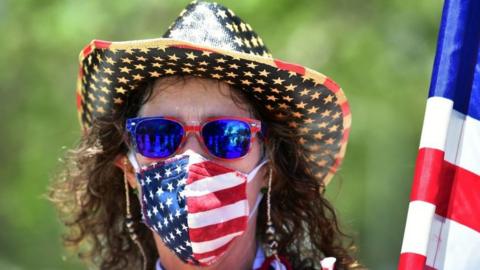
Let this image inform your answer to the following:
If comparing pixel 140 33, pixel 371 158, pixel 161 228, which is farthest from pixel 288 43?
pixel 161 228

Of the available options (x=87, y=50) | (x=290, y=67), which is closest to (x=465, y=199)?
(x=290, y=67)

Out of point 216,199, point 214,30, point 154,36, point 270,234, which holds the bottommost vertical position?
point 270,234

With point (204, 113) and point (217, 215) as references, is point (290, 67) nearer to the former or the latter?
point (204, 113)

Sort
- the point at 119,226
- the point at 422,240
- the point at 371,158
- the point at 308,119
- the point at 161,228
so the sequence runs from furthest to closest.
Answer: the point at 371,158 → the point at 119,226 → the point at 308,119 → the point at 161,228 → the point at 422,240

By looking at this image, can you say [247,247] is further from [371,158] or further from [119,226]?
[371,158]

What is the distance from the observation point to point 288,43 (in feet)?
36.9

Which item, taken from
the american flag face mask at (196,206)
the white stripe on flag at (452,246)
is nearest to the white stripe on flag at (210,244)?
the american flag face mask at (196,206)

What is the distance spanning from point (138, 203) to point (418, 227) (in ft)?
5.99

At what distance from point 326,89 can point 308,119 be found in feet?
0.75

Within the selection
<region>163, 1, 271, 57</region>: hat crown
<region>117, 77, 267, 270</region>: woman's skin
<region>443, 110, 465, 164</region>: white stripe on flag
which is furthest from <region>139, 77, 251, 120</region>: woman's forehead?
<region>443, 110, 465, 164</region>: white stripe on flag

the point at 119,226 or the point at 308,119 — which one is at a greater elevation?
the point at 308,119

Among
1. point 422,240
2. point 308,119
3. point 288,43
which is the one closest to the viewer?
point 422,240

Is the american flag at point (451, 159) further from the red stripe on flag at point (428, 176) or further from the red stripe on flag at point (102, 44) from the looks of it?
the red stripe on flag at point (102, 44)

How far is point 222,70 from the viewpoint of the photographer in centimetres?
397
